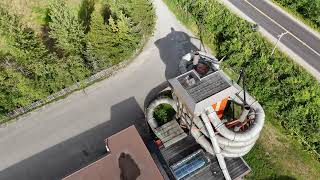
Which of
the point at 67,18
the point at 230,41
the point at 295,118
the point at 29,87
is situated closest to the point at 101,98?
the point at 29,87

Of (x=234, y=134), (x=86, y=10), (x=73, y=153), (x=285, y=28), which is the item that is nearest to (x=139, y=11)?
(x=86, y=10)

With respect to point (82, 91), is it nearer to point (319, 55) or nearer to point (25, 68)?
point (25, 68)

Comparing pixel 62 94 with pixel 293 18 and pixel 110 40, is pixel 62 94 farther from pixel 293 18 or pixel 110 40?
pixel 293 18

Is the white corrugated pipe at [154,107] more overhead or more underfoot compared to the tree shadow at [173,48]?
more underfoot

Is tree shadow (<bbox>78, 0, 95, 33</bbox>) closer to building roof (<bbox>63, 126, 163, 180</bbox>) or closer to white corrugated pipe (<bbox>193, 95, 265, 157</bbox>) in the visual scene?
building roof (<bbox>63, 126, 163, 180</bbox>)

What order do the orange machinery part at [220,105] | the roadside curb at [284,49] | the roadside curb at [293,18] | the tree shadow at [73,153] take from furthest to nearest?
the roadside curb at [293,18] → the roadside curb at [284,49] → the tree shadow at [73,153] → the orange machinery part at [220,105]

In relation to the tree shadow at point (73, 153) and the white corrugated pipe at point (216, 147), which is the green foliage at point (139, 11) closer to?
the tree shadow at point (73, 153)

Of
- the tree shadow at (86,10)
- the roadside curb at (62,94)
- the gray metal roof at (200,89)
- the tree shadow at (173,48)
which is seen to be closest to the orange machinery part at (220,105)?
the gray metal roof at (200,89)
